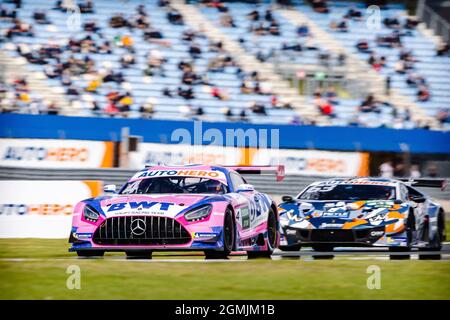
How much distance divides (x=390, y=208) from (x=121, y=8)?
14.8 metres

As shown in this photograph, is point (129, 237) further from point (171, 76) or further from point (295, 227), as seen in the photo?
point (171, 76)

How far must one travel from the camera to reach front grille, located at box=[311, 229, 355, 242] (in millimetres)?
12102

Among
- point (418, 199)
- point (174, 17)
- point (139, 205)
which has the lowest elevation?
point (174, 17)

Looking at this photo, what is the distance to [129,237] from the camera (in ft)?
34.1

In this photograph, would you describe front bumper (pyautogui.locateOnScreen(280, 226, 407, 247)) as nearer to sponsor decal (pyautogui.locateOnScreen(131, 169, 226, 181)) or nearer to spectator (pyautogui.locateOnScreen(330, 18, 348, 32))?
sponsor decal (pyautogui.locateOnScreen(131, 169, 226, 181))

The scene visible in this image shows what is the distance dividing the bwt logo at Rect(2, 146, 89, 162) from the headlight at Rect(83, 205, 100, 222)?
11519 millimetres

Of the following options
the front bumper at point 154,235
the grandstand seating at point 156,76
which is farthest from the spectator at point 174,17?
the front bumper at point 154,235

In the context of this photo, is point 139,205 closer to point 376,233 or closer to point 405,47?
point 376,233

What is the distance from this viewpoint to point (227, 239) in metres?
10.6

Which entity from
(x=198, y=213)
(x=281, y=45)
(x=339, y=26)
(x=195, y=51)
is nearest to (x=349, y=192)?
(x=198, y=213)

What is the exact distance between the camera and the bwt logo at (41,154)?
21.9 metres

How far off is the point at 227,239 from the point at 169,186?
1239 millimetres

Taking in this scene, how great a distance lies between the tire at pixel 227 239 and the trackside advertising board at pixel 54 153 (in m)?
11.4

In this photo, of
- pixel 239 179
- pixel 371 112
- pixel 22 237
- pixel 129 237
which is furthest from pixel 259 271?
pixel 371 112
